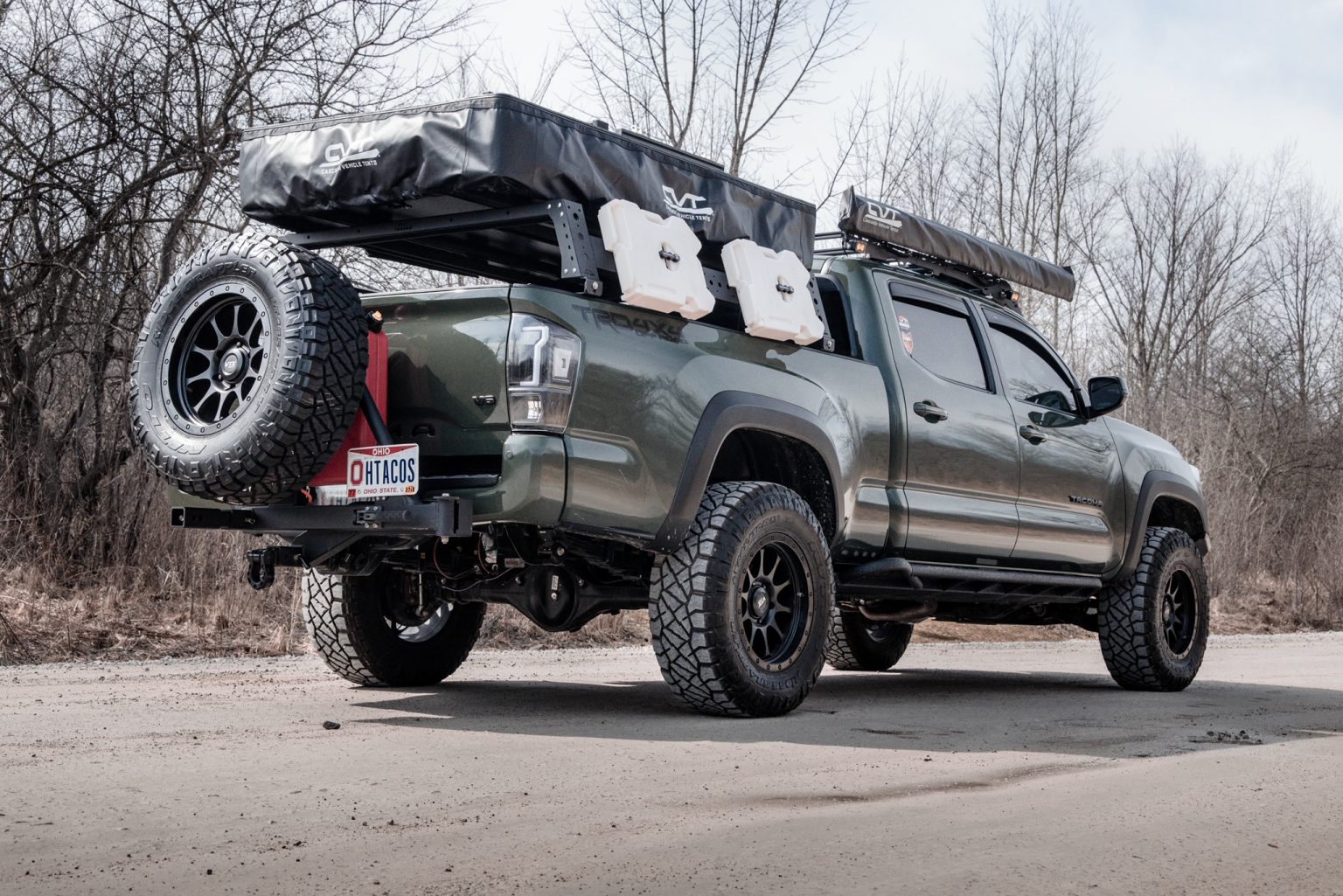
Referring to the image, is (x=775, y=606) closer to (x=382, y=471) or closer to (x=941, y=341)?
(x=382, y=471)

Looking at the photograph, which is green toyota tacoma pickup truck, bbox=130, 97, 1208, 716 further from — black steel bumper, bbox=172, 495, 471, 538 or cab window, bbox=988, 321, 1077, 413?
cab window, bbox=988, 321, 1077, 413

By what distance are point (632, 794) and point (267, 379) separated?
203 centimetres

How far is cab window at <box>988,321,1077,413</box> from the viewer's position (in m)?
7.96

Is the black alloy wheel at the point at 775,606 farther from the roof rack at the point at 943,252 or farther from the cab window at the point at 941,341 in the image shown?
the roof rack at the point at 943,252

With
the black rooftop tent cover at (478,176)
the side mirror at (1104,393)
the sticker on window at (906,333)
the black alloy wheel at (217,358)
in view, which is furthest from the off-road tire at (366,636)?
the side mirror at (1104,393)

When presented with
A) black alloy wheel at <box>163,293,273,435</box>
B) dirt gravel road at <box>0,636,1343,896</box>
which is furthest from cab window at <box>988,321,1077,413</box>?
black alloy wheel at <box>163,293,273,435</box>

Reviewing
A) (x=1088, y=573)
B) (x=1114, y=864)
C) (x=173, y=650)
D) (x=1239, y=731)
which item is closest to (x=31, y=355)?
A: (x=173, y=650)

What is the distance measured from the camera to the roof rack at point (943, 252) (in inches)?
281

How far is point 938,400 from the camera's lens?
7.17 meters

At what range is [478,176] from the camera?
539 cm

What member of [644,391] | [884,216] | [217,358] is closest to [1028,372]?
[884,216]

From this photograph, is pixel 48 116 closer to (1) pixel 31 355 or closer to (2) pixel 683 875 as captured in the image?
(1) pixel 31 355

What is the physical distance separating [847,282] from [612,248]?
201cm

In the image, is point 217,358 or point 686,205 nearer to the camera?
point 217,358
